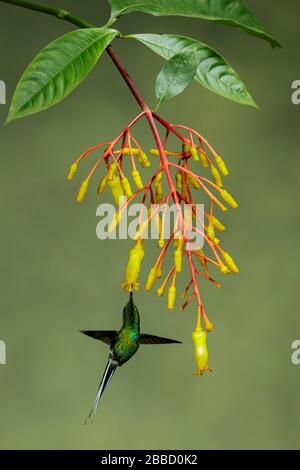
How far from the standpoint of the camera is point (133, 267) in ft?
1.12

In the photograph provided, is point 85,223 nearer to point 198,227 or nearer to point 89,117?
point 89,117

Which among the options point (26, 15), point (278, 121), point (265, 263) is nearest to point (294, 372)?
point (265, 263)

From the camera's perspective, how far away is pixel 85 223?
1.54 m
